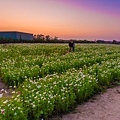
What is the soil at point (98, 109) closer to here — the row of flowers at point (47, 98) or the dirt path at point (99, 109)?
the dirt path at point (99, 109)

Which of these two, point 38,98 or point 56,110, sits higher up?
point 38,98

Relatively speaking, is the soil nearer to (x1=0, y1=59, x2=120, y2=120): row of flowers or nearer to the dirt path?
the dirt path

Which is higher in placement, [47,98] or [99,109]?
[47,98]

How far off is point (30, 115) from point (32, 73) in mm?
6707

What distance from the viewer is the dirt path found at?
26.0 feet

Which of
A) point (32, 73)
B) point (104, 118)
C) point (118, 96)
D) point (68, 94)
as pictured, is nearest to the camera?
point (104, 118)

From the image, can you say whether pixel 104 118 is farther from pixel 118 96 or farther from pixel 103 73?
pixel 103 73

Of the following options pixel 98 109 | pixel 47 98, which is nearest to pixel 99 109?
pixel 98 109

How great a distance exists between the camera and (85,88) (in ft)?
31.9

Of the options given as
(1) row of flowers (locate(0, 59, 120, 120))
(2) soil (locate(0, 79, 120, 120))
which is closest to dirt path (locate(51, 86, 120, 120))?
(2) soil (locate(0, 79, 120, 120))

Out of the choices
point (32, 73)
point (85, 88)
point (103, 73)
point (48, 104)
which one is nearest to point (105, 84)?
point (103, 73)

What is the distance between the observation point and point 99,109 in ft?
28.4

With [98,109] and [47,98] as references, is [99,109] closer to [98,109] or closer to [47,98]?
[98,109]

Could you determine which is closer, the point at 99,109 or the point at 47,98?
the point at 47,98
